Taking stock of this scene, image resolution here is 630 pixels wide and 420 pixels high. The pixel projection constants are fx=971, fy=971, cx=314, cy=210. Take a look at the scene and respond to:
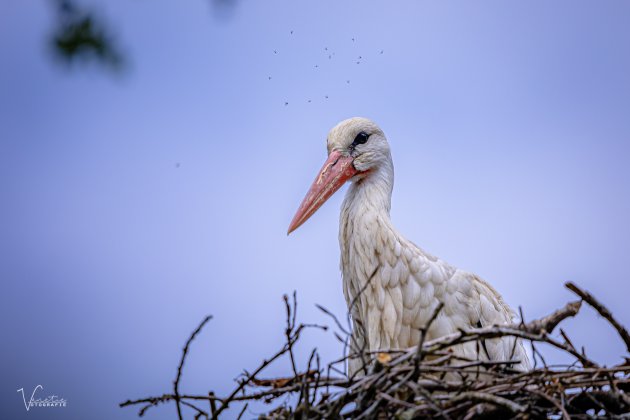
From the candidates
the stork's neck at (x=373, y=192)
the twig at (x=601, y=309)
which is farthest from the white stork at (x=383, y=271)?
the twig at (x=601, y=309)

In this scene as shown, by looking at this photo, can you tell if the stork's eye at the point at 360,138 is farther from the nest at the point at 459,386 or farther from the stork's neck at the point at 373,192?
the nest at the point at 459,386

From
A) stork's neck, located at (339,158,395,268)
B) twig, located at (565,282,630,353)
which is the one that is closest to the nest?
twig, located at (565,282,630,353)

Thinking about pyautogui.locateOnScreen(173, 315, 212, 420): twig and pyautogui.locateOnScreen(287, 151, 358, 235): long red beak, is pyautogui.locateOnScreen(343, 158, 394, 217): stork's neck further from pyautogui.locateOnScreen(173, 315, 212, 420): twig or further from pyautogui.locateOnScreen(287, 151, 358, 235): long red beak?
pyautogui.locateOnScreen(173, 315, 212, 420): twig

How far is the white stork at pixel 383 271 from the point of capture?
12.0 feet

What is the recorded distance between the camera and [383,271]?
3.73m

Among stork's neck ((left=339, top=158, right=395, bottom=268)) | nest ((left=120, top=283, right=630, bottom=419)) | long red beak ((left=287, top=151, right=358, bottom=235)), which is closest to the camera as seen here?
nest ((left=120, top=283, right=630, bottom=419))

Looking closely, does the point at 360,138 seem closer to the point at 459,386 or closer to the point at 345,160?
the point at 345,160

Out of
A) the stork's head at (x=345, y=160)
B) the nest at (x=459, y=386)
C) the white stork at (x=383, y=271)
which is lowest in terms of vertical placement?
the nest at (x=459, y=386)

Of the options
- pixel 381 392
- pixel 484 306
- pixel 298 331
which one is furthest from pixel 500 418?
pixel 484 306

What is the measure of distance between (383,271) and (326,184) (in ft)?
1.53

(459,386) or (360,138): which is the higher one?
(360,138)

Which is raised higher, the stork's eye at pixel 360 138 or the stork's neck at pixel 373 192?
the stork's eye at pixel 360 138

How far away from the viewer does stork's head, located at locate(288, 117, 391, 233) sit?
13.0 feet

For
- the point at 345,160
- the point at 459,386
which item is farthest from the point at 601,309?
the point at 345,160
